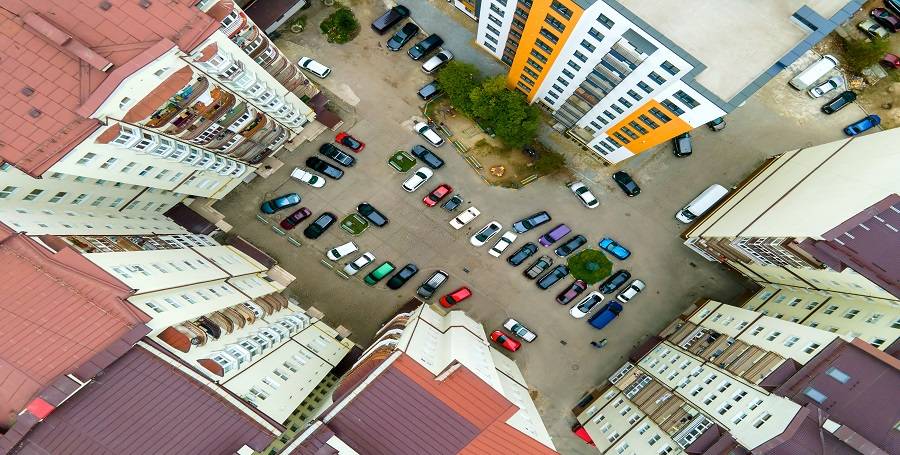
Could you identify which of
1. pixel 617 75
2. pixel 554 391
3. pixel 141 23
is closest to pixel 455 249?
pixel 554 391

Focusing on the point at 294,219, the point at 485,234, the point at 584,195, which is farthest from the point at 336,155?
the point at 584,195

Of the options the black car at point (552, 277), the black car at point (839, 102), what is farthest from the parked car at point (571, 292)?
the black car at point (839, 102)

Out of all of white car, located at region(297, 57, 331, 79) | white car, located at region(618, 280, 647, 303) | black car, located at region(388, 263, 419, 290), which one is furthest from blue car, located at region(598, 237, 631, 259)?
white car, located at region(297, 57, 331, 79)

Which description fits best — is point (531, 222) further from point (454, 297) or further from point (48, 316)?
point (48, 316)

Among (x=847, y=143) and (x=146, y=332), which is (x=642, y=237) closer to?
(x=847, y=143)

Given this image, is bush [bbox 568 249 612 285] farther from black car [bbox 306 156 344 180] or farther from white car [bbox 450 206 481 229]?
black car [bbox 306 156 344 180]

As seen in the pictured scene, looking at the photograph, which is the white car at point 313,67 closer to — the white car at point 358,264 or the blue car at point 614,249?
the white car at point 358,264
